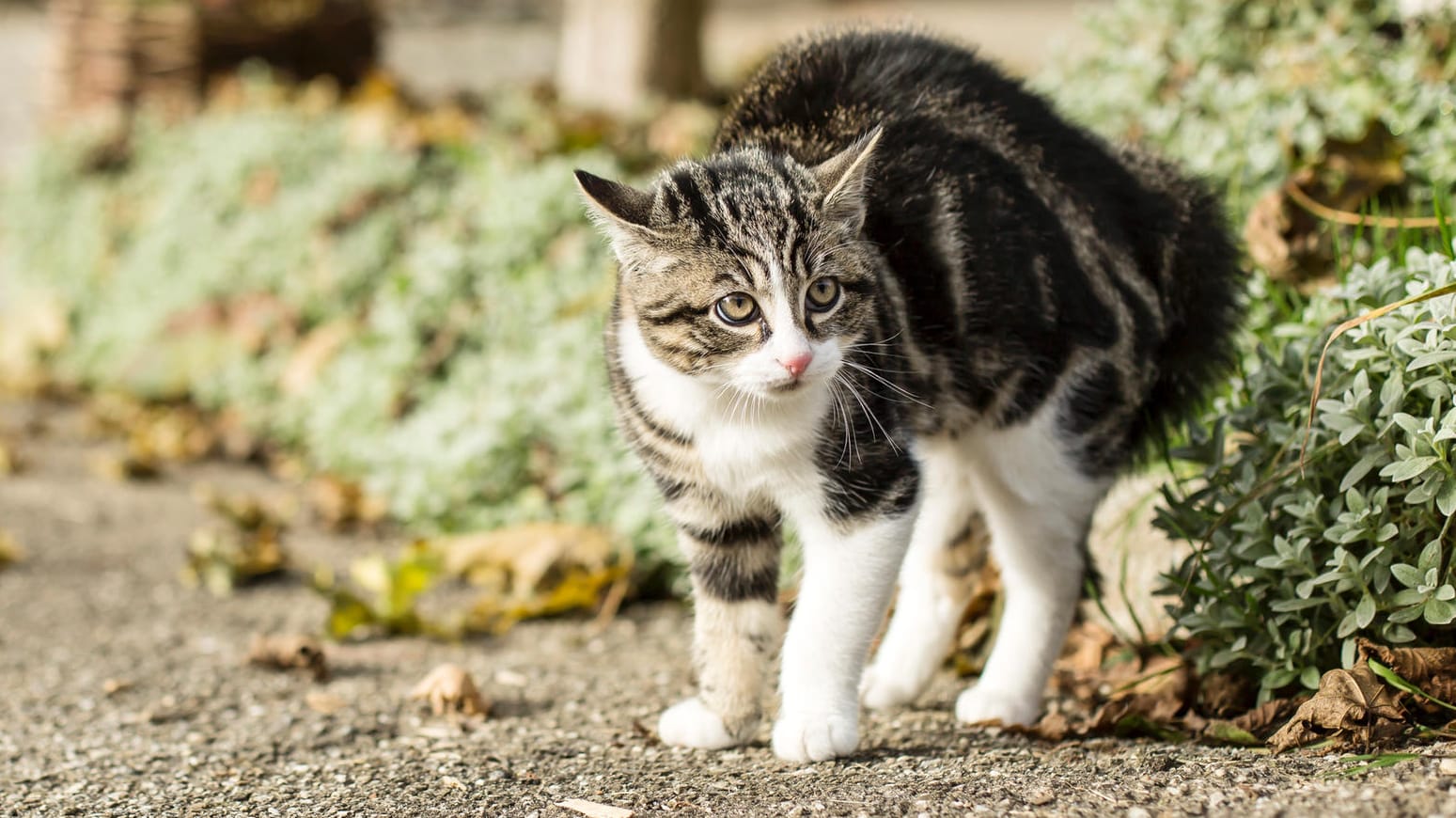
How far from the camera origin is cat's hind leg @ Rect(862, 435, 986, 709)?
10.5 ft

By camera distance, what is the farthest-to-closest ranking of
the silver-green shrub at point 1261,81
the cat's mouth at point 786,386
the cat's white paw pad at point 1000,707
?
the silver-green shrub at point 1261,81 → the cat's white paw pad at point 1000,707 → the cat's mouth at point 786,386

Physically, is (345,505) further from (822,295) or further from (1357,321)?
(1357,321)

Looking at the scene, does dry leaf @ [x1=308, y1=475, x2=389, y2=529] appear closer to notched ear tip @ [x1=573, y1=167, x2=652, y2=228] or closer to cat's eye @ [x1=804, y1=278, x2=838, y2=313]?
notched ear tip @ [x1=573, y1=167, x2=652, y2=228]

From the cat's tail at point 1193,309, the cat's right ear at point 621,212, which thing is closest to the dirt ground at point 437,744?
the cat's tail at point 1193,309

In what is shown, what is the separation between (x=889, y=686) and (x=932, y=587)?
0.29 metres

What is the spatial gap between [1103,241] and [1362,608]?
0.97 meters

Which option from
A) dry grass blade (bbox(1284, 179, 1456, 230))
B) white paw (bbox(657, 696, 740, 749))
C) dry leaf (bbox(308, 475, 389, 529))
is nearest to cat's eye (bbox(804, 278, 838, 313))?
white paw (bbox(657, 696, 740, 749))

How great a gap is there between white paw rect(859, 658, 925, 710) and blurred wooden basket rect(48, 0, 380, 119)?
587 cm

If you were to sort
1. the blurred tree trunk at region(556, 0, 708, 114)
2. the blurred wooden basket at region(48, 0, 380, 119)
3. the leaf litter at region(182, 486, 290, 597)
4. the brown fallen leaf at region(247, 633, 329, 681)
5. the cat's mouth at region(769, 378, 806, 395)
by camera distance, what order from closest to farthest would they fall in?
the cat's mouth at region(769, 378, 806, 395) < the brown fallen leaf at region(247, 633, 329, 681) < the leaf litter at region(182, 486, 290, 597) < the blurred tree trunk at region(556, 0, 708, 114) < the blurred wooden basket at region(48, 0, 380, 119)

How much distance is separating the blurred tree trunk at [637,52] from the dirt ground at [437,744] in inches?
128

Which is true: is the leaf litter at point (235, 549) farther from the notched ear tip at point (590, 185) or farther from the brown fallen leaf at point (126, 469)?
the notched ear tip at point (590, 185)

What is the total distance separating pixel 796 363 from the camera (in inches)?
96.0

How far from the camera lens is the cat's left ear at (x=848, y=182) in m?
2.58

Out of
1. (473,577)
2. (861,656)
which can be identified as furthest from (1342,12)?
(473,577)
